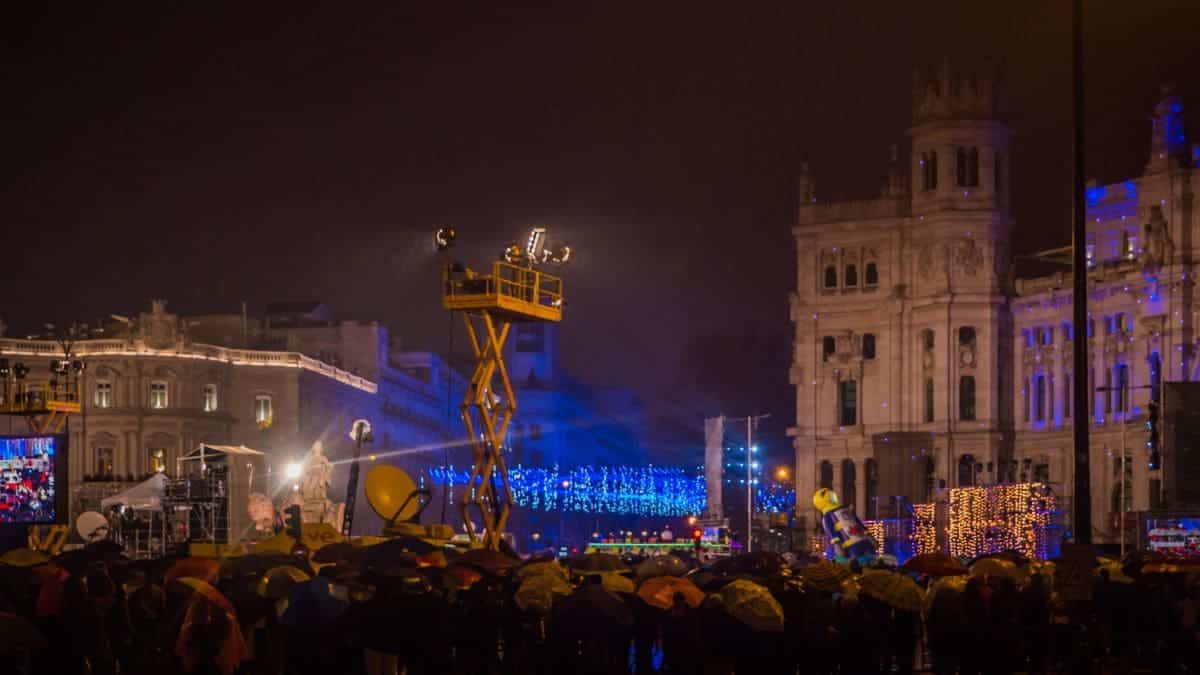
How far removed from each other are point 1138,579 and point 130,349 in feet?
252

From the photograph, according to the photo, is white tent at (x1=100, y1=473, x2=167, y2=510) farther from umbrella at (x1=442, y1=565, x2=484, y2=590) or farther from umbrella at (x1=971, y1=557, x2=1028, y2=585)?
umbrella at (x1=971, y1=557, x2=1028, y2=585)

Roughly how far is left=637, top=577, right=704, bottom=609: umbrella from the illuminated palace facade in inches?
2355

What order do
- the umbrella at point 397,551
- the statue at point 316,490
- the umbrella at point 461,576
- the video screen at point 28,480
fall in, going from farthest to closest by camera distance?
1. the statue at point 316,490
2. the video screen at point 28,480
3. the umbrella at point 397,551
4. the umbrella at point 461,576

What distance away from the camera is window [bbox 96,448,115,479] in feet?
304

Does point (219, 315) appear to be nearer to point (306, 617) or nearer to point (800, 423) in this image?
point (800, 423)

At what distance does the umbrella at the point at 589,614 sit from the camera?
20.8 m

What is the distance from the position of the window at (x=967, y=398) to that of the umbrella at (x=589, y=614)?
7025cm

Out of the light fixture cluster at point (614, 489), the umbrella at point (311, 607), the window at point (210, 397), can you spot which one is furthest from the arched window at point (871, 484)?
the umbrella at point (311, 607)

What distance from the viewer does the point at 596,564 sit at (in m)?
26.9

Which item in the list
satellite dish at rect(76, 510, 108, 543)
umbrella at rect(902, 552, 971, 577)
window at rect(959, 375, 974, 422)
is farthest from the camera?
window at rect(959, 375, 974, 422)

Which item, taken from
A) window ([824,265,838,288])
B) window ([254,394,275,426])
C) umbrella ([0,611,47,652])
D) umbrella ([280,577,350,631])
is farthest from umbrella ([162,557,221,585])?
window ([254,394,275,426])

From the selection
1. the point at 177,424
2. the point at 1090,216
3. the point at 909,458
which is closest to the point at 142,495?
the point at 177,424

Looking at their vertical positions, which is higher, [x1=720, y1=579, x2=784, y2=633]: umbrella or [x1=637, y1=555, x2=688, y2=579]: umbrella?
[x1=637, y1=555, x2=688, y2=579]: umbrella

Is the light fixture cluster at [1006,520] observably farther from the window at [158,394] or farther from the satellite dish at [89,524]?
the window at [158,394]
